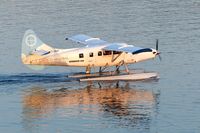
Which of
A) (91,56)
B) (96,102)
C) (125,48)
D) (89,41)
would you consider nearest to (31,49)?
(91,56)

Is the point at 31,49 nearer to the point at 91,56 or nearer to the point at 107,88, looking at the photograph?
the point at 91,56

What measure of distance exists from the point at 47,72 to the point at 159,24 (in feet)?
73.3

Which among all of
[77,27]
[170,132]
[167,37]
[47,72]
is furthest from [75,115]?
[77,27]

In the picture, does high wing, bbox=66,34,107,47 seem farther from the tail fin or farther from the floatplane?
the tail fin

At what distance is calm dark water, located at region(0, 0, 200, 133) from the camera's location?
3662 centimetres

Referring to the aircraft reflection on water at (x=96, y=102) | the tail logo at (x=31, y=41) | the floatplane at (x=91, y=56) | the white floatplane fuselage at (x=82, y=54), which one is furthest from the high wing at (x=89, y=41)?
the aircraft reflection on water at (x=96, y=102)

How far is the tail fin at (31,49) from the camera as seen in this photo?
44.5 metres

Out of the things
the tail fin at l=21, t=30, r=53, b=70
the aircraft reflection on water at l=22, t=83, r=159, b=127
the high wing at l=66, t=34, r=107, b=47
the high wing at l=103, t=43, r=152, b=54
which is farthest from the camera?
the high wing at l=66, t=34, r=107, b=47

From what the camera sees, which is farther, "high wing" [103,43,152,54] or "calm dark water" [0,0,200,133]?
"high wing" [103,43,152,54]

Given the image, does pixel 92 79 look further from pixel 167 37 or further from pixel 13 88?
pixel 167 37

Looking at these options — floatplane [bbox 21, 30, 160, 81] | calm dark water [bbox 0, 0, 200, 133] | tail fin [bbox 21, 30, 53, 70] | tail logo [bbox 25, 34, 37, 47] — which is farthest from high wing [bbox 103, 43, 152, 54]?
tail logo [bbox 25, 34, 37, 47]

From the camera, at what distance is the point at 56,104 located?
40406mm

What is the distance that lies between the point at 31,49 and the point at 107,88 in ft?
17.0

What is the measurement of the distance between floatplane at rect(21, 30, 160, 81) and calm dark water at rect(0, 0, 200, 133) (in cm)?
84
